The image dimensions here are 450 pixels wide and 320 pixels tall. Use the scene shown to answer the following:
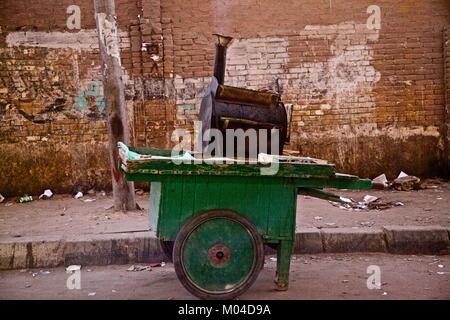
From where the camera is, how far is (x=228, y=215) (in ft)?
12.4

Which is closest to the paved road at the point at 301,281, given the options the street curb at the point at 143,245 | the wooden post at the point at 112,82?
the street curb at the point at 143,245

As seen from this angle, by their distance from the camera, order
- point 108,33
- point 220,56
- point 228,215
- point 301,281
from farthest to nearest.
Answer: point 108,33 → point 220,56 → point 301,281 → point 228,215

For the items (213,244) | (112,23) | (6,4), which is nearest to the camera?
(213,244)

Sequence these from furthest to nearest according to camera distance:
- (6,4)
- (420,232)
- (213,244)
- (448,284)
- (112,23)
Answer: (6,4) → (112,23) → (420,232) → (448,284) → (213,244)

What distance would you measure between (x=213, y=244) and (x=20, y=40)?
5563mm

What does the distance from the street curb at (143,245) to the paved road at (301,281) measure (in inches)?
4.8

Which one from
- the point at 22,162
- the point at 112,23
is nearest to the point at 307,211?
the point at 112,23

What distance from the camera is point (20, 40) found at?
7.78m

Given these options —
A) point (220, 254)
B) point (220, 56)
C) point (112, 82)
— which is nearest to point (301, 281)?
point (220, 254)

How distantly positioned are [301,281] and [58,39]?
549 cm

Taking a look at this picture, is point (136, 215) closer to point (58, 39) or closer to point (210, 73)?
point (210, 73)

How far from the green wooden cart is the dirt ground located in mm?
1855
